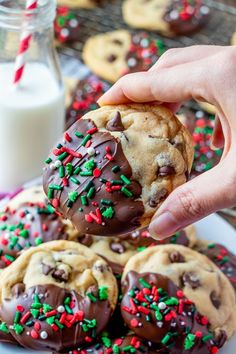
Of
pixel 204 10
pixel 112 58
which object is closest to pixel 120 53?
pixel 112 58

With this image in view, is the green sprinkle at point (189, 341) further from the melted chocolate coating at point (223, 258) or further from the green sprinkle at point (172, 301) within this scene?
the melted chocolate coating at point (223, 258)

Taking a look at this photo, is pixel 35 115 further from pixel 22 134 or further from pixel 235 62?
pixel 235 62

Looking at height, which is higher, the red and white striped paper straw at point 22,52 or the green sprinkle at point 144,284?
the red and white striped paper straw at point 22,52

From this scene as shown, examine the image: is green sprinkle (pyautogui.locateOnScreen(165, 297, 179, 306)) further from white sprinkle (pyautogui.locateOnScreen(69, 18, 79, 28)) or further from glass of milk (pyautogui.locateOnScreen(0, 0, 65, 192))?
white sprinkle (pyautogui.locateOnScreen(69, 18, 79, 28))

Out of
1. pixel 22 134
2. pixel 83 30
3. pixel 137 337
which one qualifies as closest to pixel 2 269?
pixel 137 337

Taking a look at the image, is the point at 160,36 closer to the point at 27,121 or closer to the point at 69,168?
the point at 27,121

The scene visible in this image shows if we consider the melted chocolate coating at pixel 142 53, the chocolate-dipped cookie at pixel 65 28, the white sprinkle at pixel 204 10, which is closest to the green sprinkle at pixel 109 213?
the melted chocolate coating at pixel 142 53
